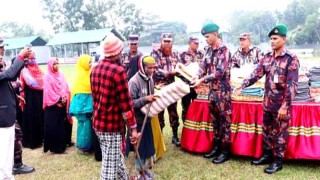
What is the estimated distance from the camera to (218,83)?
4469 millimetres

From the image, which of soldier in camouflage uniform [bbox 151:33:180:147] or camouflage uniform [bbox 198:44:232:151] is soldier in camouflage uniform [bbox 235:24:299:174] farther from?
soldier in camouflage uniform [bbox 151:33:180:147]

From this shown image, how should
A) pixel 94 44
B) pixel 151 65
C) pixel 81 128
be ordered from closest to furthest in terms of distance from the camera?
pixel 151 65 < pixel 81 128 < pixel 94 44

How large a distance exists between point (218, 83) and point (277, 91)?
78 centimetres

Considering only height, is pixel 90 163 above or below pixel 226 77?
below

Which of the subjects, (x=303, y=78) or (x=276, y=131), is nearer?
(x=276, y=131)

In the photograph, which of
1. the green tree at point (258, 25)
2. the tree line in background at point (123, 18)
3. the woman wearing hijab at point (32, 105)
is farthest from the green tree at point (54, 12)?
the woman wearing hijab at point (32, 105)

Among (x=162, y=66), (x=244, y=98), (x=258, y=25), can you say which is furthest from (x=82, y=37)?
(x=244, y=98)

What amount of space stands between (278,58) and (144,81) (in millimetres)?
1682

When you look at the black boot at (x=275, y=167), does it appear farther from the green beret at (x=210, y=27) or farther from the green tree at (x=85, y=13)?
the green tree at (x=85, y=13)

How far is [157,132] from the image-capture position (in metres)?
4.35

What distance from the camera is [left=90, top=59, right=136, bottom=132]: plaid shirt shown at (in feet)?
9.62

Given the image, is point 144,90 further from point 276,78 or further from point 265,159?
point 265,159

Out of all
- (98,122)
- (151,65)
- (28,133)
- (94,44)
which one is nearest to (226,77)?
(151,65)

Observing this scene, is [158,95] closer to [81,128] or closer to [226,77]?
[226,77]
